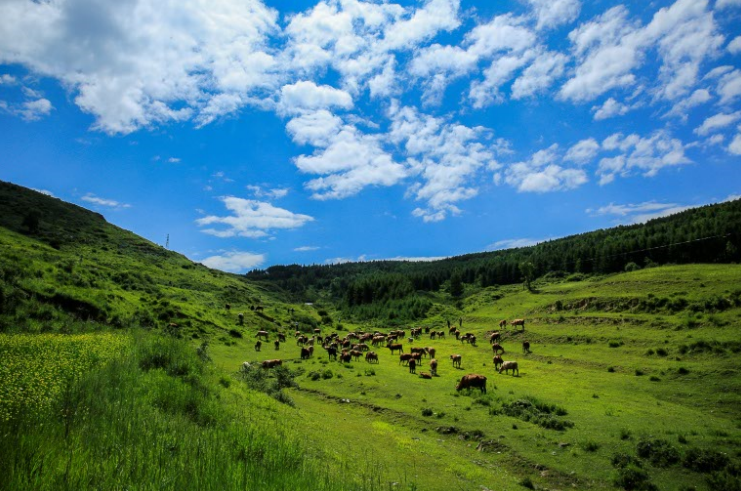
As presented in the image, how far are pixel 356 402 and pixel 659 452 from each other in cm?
1687

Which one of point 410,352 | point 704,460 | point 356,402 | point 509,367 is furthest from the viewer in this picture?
point 410,352

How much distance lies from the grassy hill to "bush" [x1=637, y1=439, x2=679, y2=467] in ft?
0.22

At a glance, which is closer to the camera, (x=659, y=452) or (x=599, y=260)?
(x=659, y=452)

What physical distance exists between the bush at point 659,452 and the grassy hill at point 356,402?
0.22 ft

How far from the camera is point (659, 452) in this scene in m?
15.9

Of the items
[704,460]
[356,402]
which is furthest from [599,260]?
[704,460]

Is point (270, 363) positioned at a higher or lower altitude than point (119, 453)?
lower

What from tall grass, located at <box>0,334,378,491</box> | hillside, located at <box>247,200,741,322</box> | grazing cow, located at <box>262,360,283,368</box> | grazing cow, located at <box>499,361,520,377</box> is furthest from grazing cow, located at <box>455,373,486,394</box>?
hillside, located at <box>247,200,741,322</box>

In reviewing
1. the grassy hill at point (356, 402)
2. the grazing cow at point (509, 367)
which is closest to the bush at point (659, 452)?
the grassy hill at point (356, 402)

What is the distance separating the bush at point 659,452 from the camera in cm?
1552

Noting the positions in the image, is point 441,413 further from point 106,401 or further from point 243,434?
point 106,401

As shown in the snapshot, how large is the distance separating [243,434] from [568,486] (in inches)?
532

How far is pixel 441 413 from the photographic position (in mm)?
22797

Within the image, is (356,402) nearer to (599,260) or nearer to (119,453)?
(119,453)
